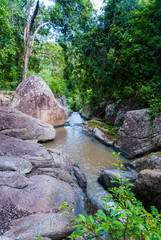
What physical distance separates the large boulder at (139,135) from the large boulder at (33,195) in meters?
3.18

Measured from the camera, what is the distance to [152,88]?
6391 millimetres

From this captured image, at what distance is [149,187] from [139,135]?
300 cm

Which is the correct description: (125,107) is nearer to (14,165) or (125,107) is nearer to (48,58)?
(14,165)

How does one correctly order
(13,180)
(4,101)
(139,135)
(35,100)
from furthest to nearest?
1. (4,101)
2. (35,100)
3. (139,135)
4. (13,180)

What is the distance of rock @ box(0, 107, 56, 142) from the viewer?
573cm

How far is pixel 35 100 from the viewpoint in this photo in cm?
824

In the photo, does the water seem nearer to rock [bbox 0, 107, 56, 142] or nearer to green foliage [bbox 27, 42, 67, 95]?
rock [bbox 0, 107, 56, 142]

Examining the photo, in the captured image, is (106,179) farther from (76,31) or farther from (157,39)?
(76,31)

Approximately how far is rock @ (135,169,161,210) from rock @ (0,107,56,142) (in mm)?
4838

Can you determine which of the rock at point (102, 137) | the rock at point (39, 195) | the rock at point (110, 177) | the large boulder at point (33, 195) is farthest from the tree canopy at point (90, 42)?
the rock at point (39, 195)

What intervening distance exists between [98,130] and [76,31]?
1041 cm

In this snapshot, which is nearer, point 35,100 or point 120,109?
point 35,100

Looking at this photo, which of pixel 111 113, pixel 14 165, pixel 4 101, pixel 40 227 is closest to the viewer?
pixel 40 227

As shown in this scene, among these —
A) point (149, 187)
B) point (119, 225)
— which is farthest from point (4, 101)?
point (119, 225)
